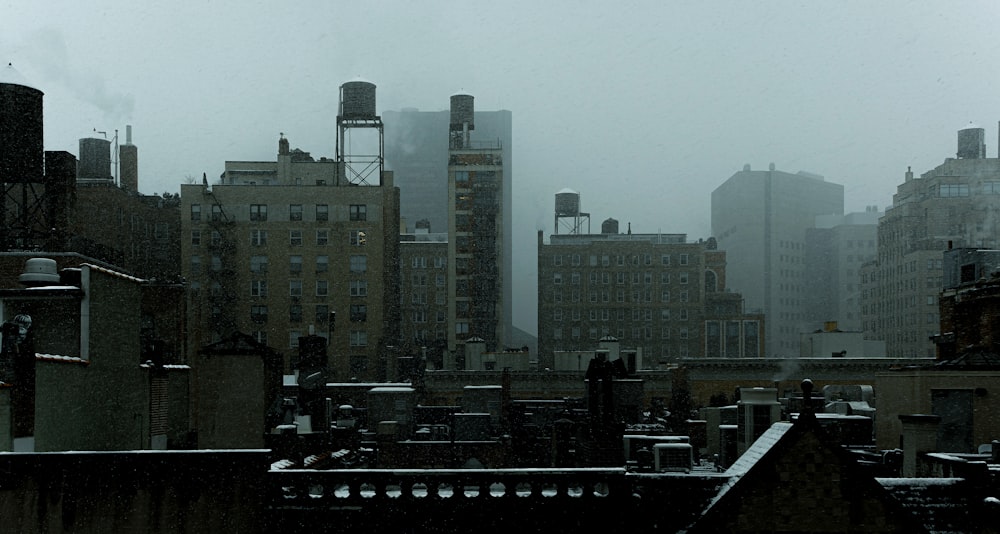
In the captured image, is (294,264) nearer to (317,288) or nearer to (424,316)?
(317,288)

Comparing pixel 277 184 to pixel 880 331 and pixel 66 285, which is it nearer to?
pixel 66 285

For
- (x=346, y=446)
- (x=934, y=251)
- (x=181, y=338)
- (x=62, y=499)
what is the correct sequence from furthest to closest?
(x=934, y=251) < (x=181, y=338) < (x=346, y=446) < (x=62, y=499)

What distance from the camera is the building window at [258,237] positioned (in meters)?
83.9

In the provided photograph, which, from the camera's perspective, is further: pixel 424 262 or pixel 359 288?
pixel 424 262

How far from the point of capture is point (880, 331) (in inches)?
5468

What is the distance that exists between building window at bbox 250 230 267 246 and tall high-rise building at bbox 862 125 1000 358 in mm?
83739

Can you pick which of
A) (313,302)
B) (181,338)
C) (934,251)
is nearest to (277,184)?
(313,302)

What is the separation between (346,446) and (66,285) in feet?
39.8

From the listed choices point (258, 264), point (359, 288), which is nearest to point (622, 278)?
point (359, 288)

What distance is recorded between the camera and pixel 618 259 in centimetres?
11062

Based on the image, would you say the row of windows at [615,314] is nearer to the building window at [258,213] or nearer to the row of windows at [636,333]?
the row of windows at [636,333]

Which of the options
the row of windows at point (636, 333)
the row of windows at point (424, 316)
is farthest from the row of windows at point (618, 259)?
the row of windows at point (424, 316)

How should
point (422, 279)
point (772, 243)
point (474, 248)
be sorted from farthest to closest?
point (772, 243) → point (422, 279) → point (474, 248)

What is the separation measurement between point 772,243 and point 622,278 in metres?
→ 65.4
